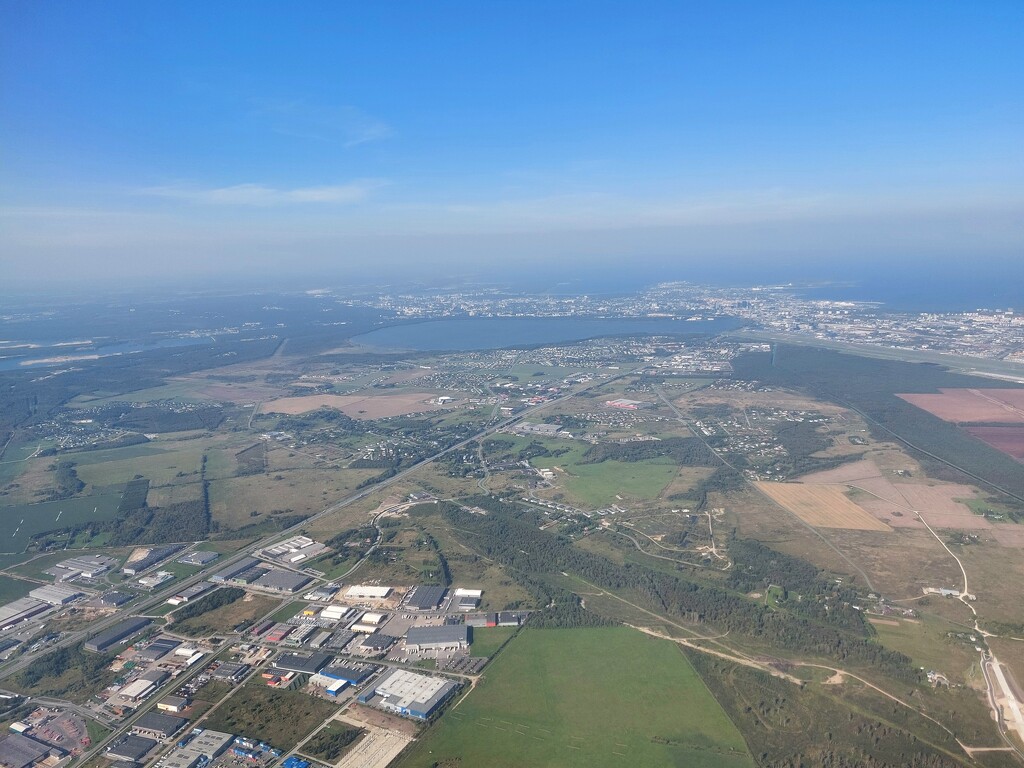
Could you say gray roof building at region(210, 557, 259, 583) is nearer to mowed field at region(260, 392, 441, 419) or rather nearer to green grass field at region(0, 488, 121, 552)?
green grass field at region(0, 488, 121, 552)

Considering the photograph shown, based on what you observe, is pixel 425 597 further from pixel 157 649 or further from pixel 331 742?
pixel 157 649

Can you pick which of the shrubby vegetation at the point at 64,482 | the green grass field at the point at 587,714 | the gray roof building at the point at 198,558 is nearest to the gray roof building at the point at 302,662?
the green grass field at the point at 587,714

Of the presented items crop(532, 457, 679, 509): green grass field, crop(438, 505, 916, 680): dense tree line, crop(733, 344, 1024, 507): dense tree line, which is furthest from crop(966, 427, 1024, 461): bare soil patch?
crop(438, 505, 916, 680): dense tree line

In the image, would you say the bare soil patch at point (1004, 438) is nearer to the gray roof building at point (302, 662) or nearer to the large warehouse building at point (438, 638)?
the large warehouse building at point (438, 638)

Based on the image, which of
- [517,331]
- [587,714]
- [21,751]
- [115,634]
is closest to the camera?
[21,751]

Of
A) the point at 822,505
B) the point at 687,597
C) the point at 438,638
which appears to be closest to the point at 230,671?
the point at 438,638

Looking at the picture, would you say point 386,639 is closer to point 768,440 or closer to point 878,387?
point 768,440
